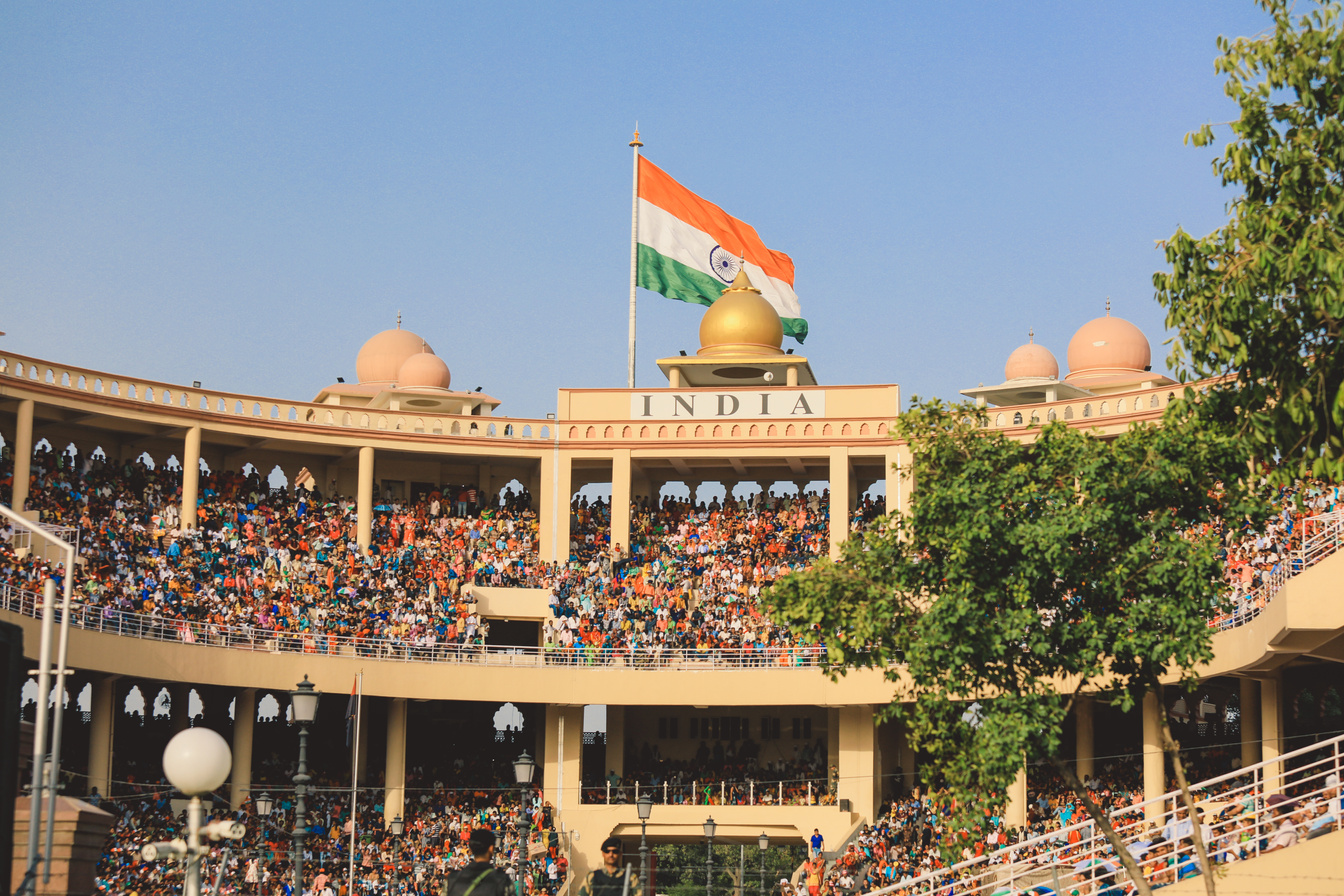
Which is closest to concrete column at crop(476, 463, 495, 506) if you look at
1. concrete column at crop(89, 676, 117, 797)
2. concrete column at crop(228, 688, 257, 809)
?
concrete column at crop(228, 688, 257, 809)

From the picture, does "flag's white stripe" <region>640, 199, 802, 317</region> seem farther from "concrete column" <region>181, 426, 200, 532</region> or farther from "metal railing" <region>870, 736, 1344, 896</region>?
"metal railing" <region>870, 736, 1344, 896</region>

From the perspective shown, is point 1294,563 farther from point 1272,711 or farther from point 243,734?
point 243,734

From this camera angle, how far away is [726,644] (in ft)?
131

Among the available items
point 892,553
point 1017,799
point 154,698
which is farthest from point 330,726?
point 892,553

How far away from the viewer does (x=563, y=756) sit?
40.2m

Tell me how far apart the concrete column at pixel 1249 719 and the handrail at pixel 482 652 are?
379 inches

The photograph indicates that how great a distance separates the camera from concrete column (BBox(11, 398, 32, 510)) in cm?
3741

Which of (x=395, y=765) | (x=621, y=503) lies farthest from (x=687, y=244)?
(x=395, y=765)

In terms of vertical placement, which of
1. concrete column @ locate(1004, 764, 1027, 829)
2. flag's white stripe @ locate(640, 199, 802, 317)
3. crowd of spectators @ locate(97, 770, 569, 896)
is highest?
flag's white stripe @ locate(640, 199, 802, 317)

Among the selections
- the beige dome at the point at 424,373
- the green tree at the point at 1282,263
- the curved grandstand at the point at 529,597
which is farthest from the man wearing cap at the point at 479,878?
the beige dome at the point at 424,373

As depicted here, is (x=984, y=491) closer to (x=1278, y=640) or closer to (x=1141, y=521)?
(x=1141, y=521)

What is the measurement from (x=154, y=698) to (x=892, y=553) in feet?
101

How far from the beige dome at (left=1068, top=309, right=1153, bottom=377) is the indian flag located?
33.2ft

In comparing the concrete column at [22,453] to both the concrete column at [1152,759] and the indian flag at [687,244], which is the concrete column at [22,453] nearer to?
the indian flag at [687,244]
